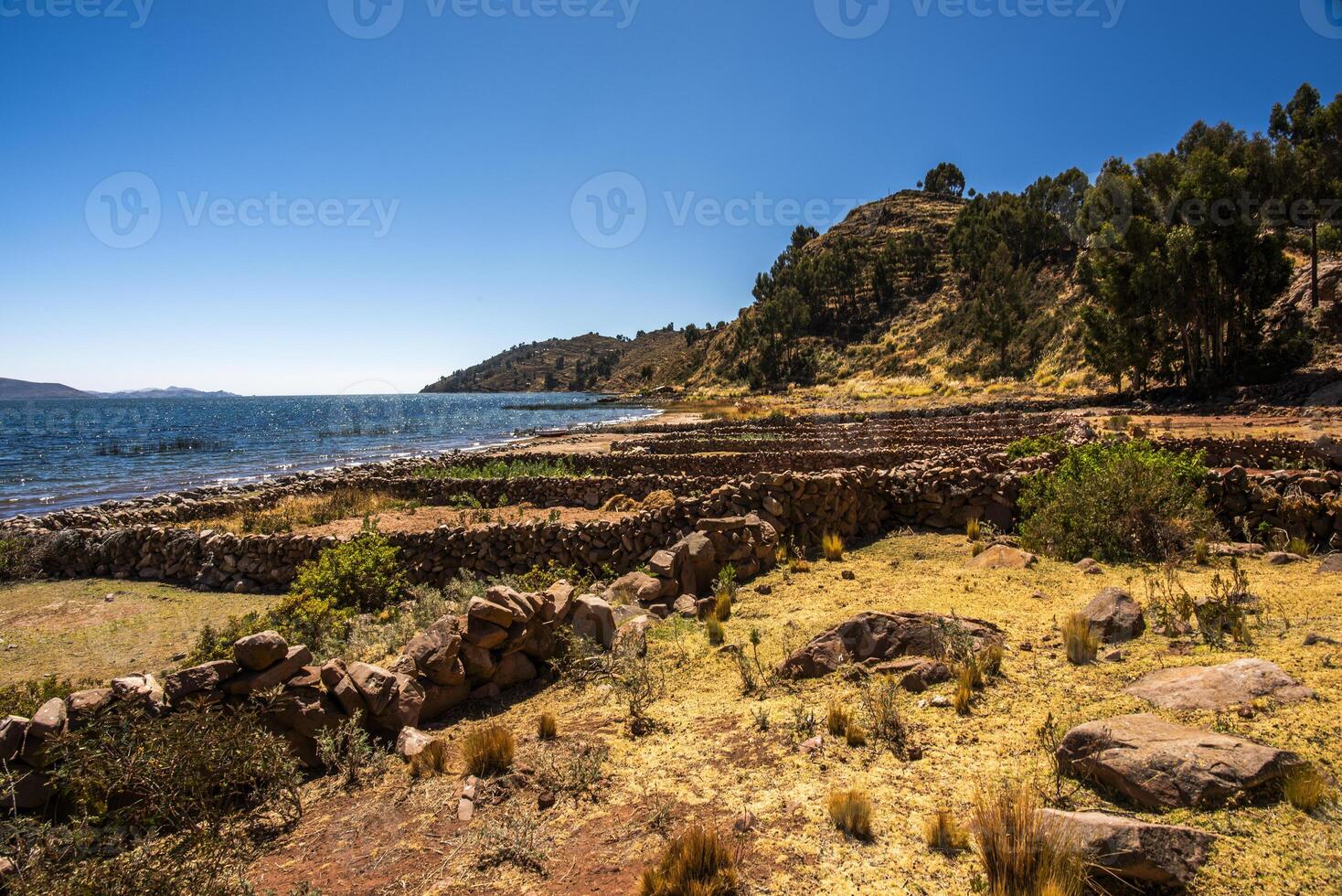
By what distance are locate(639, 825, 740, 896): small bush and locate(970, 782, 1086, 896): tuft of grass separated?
142cm

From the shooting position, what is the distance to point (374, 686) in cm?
609

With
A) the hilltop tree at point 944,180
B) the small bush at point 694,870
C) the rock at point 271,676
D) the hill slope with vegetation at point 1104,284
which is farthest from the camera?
the hilltop tree at point 944,180

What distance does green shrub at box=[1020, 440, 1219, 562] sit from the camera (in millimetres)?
9852

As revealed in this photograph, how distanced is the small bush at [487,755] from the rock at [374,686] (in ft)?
3.97

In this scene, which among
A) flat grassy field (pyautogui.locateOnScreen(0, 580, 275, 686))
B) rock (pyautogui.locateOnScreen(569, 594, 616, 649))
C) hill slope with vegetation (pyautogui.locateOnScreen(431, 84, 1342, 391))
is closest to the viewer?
rock (pyautogui.locateOnScreen(569, 594, 616, 649))

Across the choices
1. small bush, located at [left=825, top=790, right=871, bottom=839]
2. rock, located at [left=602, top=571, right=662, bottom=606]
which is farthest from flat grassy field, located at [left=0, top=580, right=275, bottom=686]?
small bush, located at [left=825, top=790, right=871, bottom=839]

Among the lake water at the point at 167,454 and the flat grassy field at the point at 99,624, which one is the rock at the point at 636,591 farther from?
the lake water at the point at 167,454

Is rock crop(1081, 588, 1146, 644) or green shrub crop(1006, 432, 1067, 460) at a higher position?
green shrub crop(1006, 432, 1067, 460)

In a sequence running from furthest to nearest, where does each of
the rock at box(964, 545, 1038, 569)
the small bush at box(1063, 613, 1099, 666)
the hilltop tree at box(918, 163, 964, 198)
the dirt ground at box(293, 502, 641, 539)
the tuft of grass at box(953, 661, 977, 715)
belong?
the hilltop tree at box(918, 163, 964, 198) < the dirt ground at box(293, 502, 641, 539) < the rock at box(964, 545, 1038, 569) < the small bush at box(1063, 613, 1099, 666) < the tuft of grass at box(953, 661, 977, 715)

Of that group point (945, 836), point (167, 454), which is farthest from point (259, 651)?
point (167, 454)

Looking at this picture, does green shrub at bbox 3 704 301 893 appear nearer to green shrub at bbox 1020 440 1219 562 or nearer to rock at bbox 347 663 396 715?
rock at bbox 347 663 396 715

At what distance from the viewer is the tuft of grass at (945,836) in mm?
3801

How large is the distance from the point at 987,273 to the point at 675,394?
57.5 metres

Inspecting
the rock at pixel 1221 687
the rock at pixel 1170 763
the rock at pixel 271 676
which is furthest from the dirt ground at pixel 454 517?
the rock at pixel 1170 763
